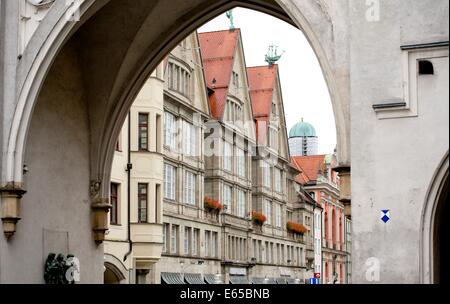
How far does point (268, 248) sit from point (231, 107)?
1041 centimetres

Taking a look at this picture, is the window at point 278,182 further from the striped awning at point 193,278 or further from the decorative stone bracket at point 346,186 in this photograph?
the decorative stone bracket at point 346,186

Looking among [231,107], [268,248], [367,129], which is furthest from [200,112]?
[367,129]

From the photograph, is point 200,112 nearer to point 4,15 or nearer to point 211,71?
point 211,71

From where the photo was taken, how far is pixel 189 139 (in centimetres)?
4638

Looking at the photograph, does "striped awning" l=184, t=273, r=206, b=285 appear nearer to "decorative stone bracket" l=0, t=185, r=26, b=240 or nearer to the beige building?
the beige building

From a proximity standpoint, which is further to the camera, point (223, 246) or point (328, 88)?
point (223, 246)

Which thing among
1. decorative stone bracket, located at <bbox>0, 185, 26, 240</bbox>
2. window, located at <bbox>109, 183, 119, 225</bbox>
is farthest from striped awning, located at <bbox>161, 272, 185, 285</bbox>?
decorative stone bracket, located at <bbox>0, 185, 26, 240</bbox>

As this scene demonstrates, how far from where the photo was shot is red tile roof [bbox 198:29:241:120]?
5234cm

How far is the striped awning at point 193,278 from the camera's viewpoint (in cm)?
4441

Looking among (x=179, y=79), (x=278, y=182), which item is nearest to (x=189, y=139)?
(x=179, y=79)

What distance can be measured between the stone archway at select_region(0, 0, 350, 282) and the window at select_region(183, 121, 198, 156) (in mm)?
25445

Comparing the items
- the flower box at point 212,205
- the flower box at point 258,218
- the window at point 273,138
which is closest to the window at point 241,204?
the flower box at point 258,218

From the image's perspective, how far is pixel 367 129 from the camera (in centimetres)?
1312

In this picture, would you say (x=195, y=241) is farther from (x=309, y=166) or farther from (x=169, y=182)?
(x=309, y=166)
